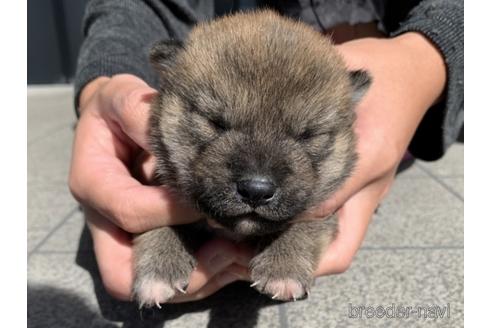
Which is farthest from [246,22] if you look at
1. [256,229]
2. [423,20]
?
[423,20]

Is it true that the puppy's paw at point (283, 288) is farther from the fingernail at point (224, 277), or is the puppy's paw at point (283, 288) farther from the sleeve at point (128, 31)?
the sleeve at point (128, 31)

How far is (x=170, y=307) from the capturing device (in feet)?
7.34

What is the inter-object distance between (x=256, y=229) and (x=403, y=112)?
3.81ft

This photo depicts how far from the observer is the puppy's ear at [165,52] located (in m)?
2.09

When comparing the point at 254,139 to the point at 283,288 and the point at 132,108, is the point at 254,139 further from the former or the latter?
the point at 132,108

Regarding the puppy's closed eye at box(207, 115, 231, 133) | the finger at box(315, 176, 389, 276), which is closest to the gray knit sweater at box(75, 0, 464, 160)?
the finger at box(315, 176, 389, 276)

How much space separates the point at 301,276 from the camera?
73.6 inches

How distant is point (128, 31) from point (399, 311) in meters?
2.21

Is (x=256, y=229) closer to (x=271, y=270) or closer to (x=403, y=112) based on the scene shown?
(x=271, y=270)

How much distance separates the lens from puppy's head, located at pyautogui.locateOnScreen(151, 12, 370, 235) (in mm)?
1638

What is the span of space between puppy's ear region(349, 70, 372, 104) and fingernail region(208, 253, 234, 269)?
85cm

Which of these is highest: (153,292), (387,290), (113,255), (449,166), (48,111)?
(153,292)

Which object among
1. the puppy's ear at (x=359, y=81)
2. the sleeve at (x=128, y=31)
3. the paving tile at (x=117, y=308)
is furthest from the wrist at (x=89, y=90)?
the puppy's ear at (x=359, y=81)

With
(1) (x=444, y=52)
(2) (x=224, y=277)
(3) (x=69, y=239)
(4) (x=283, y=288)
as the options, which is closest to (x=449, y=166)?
(1) (x=444, y=52)
